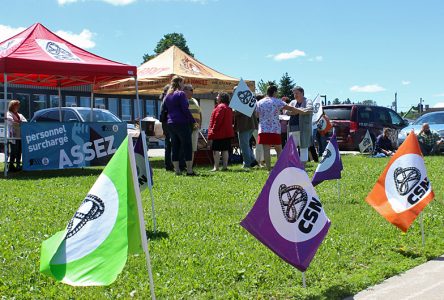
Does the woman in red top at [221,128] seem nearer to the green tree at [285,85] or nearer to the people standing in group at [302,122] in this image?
the people standing in group at [302,122]

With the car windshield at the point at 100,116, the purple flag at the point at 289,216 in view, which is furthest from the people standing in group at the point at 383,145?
the purple flag at the point at 289,216

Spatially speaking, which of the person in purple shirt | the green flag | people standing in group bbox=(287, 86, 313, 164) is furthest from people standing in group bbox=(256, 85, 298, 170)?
the green flag

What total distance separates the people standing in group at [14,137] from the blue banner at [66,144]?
2.52ft

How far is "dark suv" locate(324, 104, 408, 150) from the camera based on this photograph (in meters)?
18.7

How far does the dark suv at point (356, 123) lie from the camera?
1873 cm

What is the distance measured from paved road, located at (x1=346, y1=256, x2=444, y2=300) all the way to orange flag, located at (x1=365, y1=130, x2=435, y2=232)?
756 mm

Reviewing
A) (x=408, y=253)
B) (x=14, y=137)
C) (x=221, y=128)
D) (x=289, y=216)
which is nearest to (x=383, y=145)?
(x=221, y=128)

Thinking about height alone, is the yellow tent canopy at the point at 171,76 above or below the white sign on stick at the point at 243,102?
above

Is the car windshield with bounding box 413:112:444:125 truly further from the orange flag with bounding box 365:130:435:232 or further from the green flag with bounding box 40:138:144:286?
the green flag with bounding box 40:138:144:286

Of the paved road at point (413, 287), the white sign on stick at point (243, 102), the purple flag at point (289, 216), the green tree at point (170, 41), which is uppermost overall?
the green tree at point (170, 41)

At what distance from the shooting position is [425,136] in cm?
1744

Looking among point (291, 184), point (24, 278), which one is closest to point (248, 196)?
point (291, 184)

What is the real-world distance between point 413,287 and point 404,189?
156cm

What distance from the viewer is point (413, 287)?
4.70 metres
